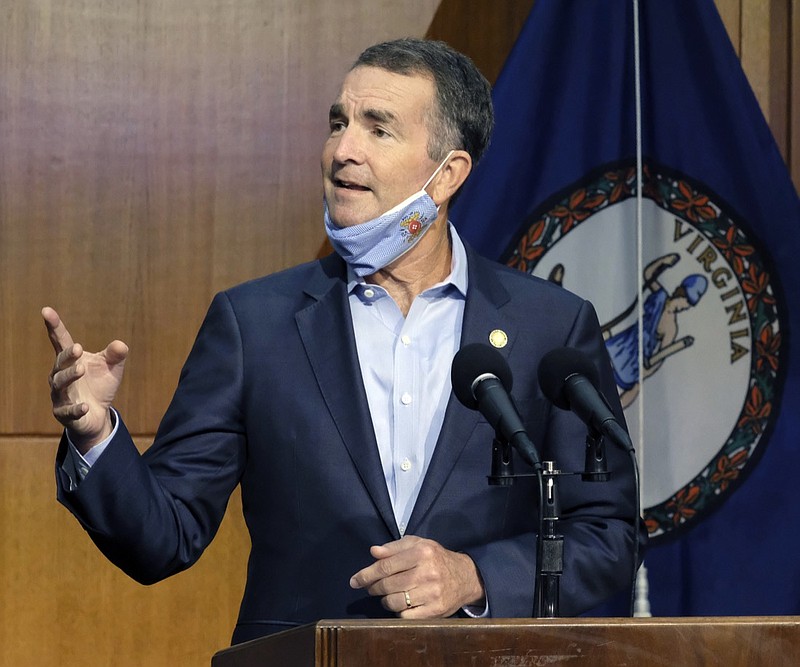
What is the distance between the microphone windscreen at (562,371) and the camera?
71.4 inches

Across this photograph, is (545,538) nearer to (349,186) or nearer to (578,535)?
(578,535)

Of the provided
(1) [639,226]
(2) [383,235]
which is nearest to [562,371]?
(2) [383,235]

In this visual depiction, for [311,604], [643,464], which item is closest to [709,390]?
[643,464]

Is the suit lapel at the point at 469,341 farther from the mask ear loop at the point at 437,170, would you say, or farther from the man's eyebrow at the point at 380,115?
the man's eyebrow at the point at 380,115

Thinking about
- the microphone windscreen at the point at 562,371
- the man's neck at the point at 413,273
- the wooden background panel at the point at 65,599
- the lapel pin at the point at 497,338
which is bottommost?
the wooden background panel at the point at 65,599

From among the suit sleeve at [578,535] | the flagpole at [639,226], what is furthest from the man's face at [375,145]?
the flagpole at [639,226]

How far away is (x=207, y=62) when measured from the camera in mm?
3297

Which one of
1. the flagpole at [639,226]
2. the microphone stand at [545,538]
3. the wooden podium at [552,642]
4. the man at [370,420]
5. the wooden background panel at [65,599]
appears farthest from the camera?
the wooden background panel at [65,599]

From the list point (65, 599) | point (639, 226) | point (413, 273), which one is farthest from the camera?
point (65, 599)

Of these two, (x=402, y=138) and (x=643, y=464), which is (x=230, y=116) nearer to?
(x=402, y=138)

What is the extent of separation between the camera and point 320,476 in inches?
83.7

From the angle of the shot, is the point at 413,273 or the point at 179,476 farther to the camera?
the point at 413,273

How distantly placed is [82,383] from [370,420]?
0.52 meters

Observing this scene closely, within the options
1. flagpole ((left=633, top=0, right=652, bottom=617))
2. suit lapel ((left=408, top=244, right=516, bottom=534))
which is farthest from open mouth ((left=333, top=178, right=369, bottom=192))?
flagpole ((left=633, top=0, right=652, bottom=617))
